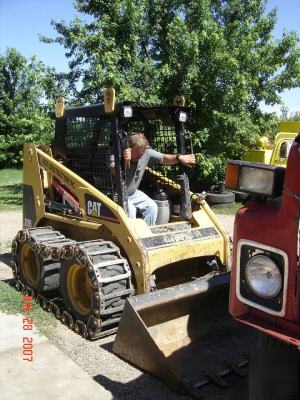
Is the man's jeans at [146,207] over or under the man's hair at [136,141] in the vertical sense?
under

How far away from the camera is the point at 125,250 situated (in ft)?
14.7

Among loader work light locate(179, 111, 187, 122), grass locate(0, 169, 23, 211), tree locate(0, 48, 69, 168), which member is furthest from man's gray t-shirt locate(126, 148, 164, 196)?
tree locate(0, 48, 69, 168)

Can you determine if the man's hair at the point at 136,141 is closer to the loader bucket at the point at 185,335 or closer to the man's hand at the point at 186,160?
the man's hand at the point at 186,160

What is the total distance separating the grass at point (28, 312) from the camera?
180 inches

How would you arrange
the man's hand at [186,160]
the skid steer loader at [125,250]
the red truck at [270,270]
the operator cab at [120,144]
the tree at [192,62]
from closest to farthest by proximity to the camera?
the red truck at [270,270] → the skid steer loader at [125,250] → the operator cab at [120,144] → the man's hand at [186,160] → the tree at [192,62]

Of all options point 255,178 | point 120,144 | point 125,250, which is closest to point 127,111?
point 120,144

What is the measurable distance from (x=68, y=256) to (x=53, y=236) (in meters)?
0.84

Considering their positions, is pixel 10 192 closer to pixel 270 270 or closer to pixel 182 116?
pixel 182 116

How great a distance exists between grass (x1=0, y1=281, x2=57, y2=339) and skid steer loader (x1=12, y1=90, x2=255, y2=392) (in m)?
0.11

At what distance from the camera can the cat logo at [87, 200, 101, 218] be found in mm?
4762

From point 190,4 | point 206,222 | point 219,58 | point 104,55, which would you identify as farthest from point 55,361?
point 190,4

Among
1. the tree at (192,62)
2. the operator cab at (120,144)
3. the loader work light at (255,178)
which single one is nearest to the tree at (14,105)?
the tree at (192,62)

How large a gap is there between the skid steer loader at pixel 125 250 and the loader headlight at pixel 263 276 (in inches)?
56.8

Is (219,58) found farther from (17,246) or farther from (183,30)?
(17,246)
